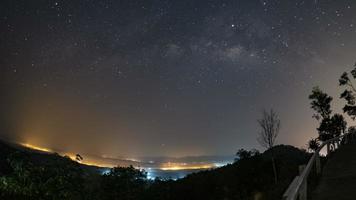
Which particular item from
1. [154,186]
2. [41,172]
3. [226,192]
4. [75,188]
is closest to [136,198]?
[154,186]

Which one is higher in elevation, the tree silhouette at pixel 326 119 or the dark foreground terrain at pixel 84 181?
the tree silhouette at pixel 326 119

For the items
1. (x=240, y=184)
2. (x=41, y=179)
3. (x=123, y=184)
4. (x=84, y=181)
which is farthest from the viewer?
(x=240, y=184)

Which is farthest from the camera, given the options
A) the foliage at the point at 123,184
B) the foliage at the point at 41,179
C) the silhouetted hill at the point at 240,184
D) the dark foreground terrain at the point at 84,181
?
the silhouetted hill at the point at 240,184

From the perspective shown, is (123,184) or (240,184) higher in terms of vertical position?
(240,184)

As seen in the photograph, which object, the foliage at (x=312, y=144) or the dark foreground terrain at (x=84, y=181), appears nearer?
the dark foreground terrain at (x=84, y=181)

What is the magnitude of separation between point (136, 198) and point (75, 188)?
17.0 feet

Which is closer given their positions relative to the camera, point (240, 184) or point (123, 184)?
point (123, 184)

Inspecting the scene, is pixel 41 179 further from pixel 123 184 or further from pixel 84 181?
pixel 123 184

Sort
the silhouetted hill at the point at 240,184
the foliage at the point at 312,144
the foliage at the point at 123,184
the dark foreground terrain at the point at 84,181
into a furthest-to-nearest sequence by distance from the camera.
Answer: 1. the foliage at the point at 312,144
2. the silhouetted hill at the point at 240,184
3. the foliage at the point at 123,184
4. the dark foreground terrain at the point at 84,181

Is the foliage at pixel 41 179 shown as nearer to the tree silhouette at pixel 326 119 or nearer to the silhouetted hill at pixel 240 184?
the silhouetted hill at pixel 240 184

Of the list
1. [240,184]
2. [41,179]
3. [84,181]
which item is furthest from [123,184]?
[240,184]

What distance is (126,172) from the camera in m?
22.4

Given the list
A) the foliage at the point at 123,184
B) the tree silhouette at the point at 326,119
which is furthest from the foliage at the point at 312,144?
the foliage at the point at 123,184

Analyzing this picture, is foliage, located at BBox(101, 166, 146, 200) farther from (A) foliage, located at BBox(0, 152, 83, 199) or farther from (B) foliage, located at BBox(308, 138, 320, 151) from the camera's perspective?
(B) foliage, located at BBox(308, 138, 320, 151)
